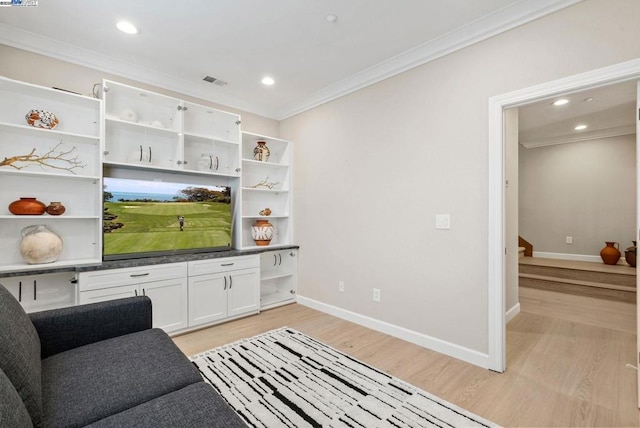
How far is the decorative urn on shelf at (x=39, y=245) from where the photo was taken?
240 centimetres

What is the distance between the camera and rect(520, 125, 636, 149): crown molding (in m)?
4.95

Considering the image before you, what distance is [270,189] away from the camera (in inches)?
161

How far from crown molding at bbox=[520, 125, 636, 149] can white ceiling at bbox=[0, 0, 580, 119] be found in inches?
177

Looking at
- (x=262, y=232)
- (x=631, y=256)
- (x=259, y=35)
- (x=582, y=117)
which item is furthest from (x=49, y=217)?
(x=631, y=256)

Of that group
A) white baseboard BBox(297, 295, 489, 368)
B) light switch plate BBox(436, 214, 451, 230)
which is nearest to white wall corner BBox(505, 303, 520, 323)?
white baseboard BBox(297, 295, 489, 368)

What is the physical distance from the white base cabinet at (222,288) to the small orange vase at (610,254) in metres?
5.69

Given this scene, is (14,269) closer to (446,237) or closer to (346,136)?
(346,136)

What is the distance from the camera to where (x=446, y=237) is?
2621mm

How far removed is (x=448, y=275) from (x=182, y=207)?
2837mm

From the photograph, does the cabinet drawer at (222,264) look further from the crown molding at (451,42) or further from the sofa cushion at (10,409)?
the sofa cushion at (10,409)

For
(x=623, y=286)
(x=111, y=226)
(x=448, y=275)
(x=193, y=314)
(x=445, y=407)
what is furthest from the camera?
(x=623, y=286)

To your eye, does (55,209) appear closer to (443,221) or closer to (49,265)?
(49,265)

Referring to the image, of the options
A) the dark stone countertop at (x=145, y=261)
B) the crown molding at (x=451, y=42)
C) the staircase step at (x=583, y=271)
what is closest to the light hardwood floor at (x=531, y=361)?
the staircase step at (x=583, y=271)

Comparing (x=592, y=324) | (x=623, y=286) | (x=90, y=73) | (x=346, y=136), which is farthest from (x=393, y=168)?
(x=623, y=286)
